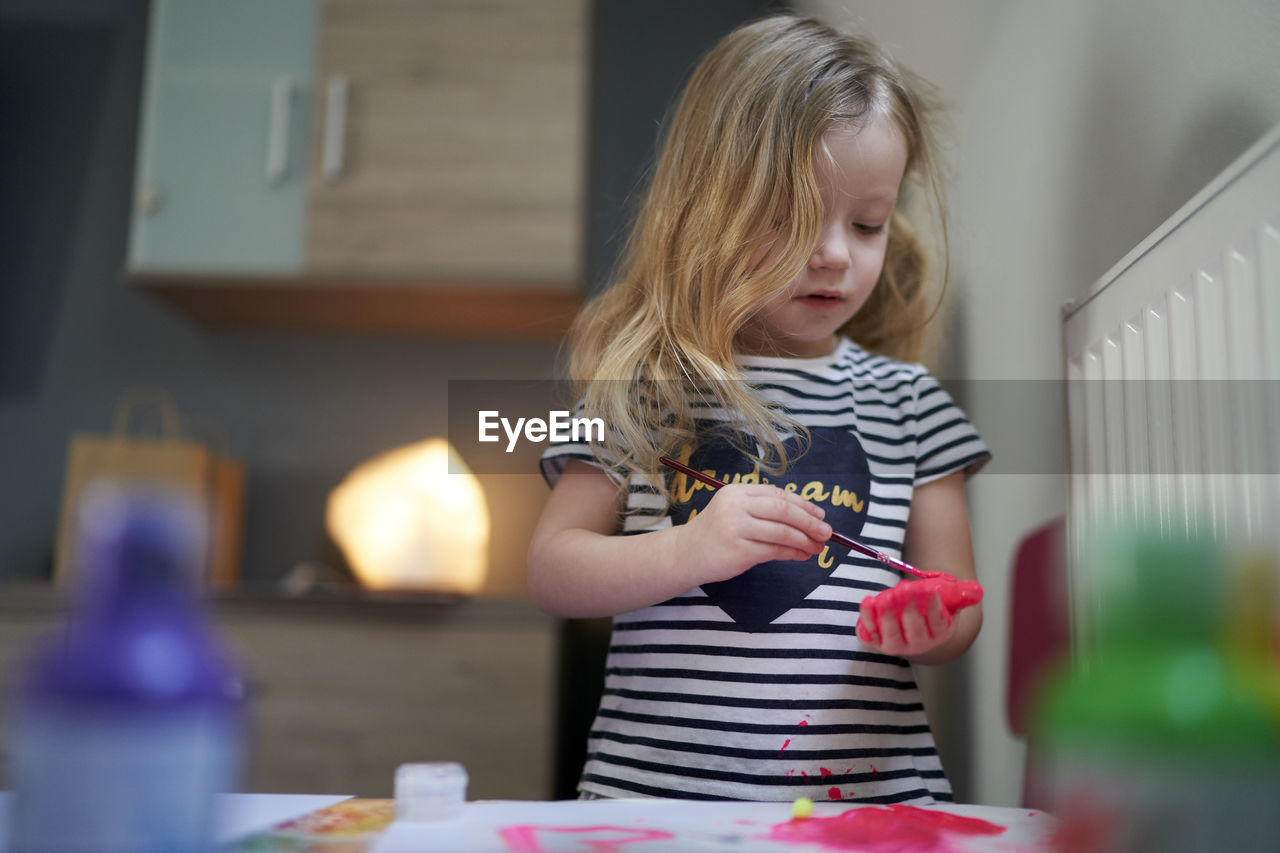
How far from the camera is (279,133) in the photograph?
1.84m

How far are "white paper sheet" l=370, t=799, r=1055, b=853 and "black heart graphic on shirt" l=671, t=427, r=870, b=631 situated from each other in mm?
311

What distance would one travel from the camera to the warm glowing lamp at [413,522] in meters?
1.77

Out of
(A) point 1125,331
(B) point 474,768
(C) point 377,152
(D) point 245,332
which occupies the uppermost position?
(C) point 377,152

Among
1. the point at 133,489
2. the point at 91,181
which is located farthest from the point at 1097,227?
→ the point at 91,181

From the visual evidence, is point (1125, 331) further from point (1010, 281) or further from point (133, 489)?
point (133, 489)

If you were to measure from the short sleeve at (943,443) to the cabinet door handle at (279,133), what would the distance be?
1358 millimetres

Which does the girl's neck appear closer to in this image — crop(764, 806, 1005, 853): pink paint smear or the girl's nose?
the girl's nose

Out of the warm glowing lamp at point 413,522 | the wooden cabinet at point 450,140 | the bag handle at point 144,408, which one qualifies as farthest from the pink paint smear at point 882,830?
the bag handle at point 144,408

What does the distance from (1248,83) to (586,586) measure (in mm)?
569

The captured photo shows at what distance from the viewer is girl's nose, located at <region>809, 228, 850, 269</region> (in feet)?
2.59

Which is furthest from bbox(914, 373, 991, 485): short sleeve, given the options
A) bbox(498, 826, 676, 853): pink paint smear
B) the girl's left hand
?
bbox(498, 826, 676, 853): pink paint smear

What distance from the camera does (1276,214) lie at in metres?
0.53

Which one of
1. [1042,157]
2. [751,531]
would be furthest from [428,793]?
[1042,157]

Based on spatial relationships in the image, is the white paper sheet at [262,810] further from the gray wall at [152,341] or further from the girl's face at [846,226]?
the gray wall at [152,341]
